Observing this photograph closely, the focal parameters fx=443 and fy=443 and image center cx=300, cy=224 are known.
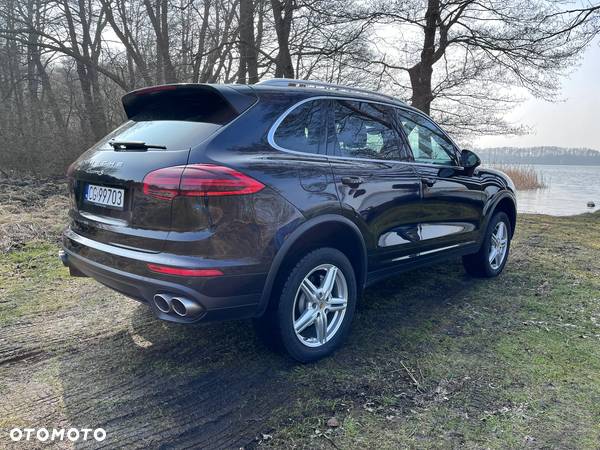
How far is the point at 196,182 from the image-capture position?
90.9 inches

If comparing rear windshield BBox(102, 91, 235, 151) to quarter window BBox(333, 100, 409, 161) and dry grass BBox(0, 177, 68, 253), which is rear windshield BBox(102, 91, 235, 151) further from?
dry grass BBox(0, 177, 68, 253)

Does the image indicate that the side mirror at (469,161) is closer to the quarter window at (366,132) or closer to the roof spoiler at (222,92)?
the quarter window at (366,132)

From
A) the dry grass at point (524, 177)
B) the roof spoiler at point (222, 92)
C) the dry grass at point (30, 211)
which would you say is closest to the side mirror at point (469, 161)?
the roof spoiler at point (222, 92)

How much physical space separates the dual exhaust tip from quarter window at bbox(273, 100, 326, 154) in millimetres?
1095

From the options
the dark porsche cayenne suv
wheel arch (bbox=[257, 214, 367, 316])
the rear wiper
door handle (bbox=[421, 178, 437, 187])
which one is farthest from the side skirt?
the rear wiper

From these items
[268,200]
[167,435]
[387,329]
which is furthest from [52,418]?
[387,329]

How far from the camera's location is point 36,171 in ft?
46.2

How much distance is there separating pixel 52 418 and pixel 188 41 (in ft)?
48.3

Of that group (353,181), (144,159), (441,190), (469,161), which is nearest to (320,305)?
(353,181)

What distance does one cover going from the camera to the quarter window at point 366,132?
3.23 m

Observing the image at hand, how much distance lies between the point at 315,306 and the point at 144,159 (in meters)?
1.43

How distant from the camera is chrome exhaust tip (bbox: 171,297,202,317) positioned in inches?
92.9

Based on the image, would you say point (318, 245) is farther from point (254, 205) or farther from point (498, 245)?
point (498, 245)

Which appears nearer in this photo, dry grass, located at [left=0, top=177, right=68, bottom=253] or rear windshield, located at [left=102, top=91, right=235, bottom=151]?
rear windshield, located at [left=102, top=91, right=235, bottom=151]
